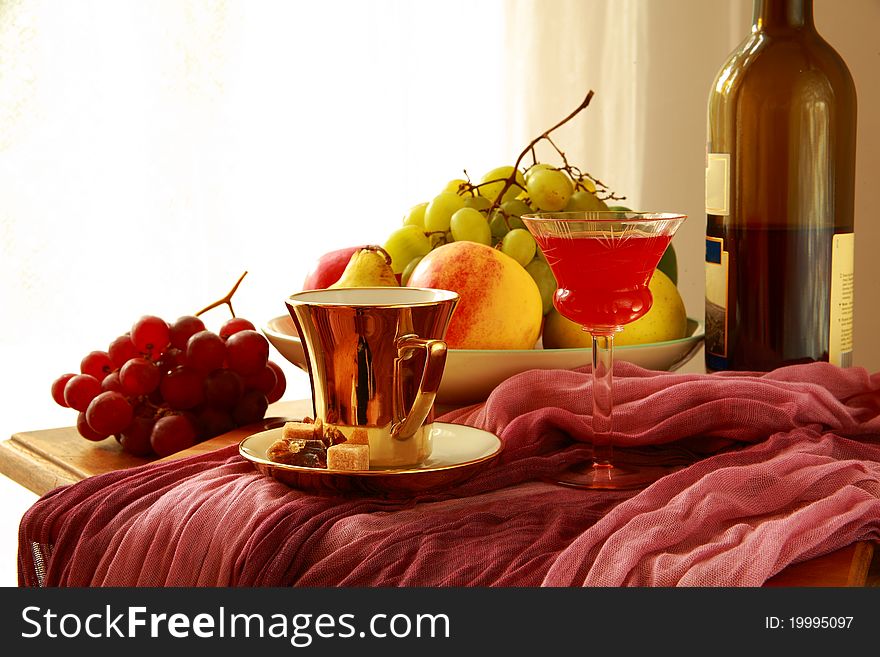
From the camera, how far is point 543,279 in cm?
107

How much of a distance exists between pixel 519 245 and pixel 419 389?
0.39 m

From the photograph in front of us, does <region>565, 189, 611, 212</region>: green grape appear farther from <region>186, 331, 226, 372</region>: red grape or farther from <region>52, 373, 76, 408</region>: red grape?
<region>52, 373, 76, 408</region>: red grape

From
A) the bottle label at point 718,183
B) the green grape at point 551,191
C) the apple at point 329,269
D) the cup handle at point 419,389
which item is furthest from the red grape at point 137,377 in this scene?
the bottle label at point 718,183

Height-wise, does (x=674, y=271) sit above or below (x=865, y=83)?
below

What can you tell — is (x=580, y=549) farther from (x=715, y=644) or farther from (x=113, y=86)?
(x=113, y=86)

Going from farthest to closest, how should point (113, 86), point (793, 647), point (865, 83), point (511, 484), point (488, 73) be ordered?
point (113, 86) < point (488, 73) < point (865, 83) < point (511, 484) < point (793, 647)

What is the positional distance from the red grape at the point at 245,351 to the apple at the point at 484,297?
0.55 feet

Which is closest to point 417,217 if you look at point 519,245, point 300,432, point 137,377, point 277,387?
point 519,245

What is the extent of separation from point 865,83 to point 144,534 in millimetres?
1111

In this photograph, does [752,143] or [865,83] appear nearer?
[752,143]

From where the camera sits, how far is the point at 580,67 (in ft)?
6.34

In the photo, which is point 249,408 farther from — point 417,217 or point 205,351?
point 417,217

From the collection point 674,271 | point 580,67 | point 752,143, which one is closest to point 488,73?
point 580,67

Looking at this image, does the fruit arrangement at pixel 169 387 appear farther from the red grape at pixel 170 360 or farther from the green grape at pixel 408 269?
the green grape at pixel 408 269
